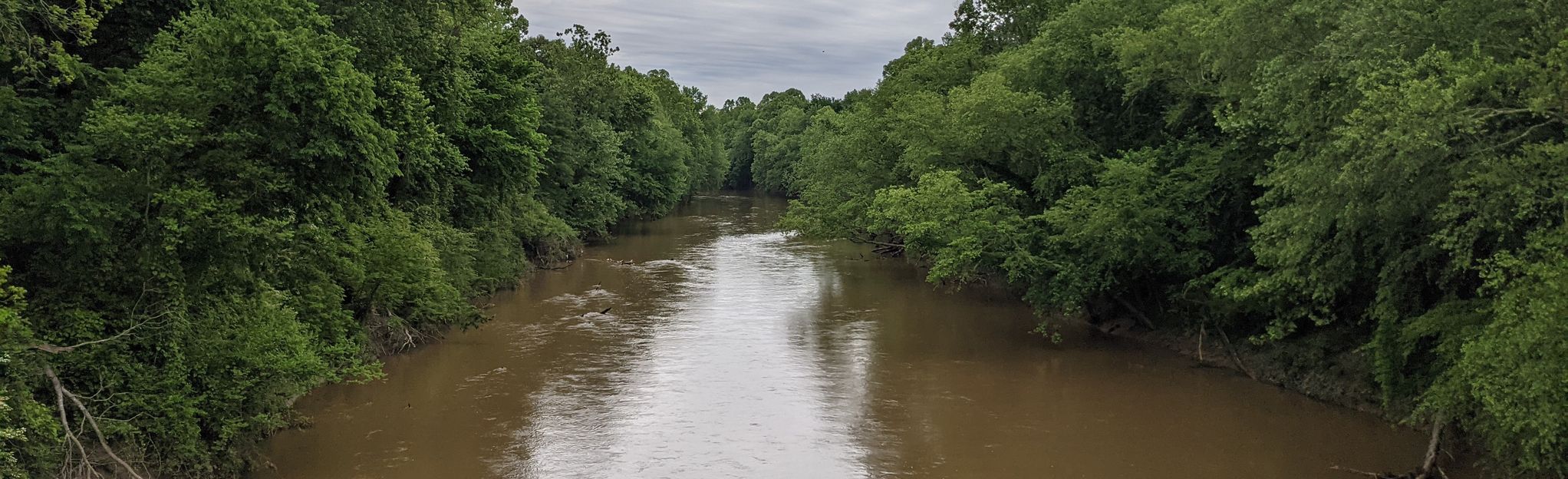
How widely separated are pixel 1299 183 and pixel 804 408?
9.53m

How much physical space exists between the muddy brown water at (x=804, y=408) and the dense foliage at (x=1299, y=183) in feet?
6.18

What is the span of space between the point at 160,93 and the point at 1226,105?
17.1 metres

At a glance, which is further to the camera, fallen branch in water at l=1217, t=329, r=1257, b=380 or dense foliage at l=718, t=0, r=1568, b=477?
fallen branch in water at l=1217, t=329, r=1257, b=380

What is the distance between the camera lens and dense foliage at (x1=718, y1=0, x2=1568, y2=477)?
39.5 ft

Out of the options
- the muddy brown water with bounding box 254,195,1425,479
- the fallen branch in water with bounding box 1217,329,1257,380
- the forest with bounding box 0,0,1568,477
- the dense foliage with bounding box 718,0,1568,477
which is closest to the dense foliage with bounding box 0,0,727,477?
the forest with bounding box 0,0,1568,477

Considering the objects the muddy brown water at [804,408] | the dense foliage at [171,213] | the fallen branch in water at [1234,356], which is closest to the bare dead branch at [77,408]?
the dense foliage at [171,213]

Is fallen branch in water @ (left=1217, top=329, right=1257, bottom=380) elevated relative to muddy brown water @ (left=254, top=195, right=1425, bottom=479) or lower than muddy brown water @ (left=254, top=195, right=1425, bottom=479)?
elevated

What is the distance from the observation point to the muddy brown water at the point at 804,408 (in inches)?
650

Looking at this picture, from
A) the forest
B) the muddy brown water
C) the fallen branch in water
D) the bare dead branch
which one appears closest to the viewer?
the bare dead branch

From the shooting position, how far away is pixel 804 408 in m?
19.9

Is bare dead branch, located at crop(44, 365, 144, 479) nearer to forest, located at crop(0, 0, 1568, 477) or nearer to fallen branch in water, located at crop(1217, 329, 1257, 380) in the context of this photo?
forest, located at crop(0, 0, 1568, 477)

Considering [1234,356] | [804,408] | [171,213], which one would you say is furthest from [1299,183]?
[171,213]

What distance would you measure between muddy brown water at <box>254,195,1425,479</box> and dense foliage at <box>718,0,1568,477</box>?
1.88 meters

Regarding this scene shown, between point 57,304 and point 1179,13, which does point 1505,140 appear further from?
point 57,304
